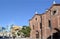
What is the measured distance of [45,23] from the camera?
61500mm

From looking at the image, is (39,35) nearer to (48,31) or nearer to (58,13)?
(48,31)

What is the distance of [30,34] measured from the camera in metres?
73.0

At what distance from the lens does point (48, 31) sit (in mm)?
59719

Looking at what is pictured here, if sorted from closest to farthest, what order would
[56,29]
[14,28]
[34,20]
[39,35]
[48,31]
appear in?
[56,29] < [48,31] < [39,35] < [34,20] < [14,28]

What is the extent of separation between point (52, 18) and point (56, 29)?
3696 mm

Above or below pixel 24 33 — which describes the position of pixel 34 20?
above

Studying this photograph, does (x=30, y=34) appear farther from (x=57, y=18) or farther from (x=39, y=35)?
(x=57, y=18)

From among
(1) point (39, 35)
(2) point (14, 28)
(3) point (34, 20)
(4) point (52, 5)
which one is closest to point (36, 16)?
(3) point (34, 20)

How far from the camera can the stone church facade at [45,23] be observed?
181ft

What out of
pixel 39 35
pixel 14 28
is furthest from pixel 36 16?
pixel 14 28

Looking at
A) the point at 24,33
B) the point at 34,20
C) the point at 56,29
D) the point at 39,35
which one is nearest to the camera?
the point at 56,29

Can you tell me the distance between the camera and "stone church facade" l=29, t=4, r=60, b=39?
2173 inches

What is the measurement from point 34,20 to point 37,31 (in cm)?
469

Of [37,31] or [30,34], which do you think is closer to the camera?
[37,31]
